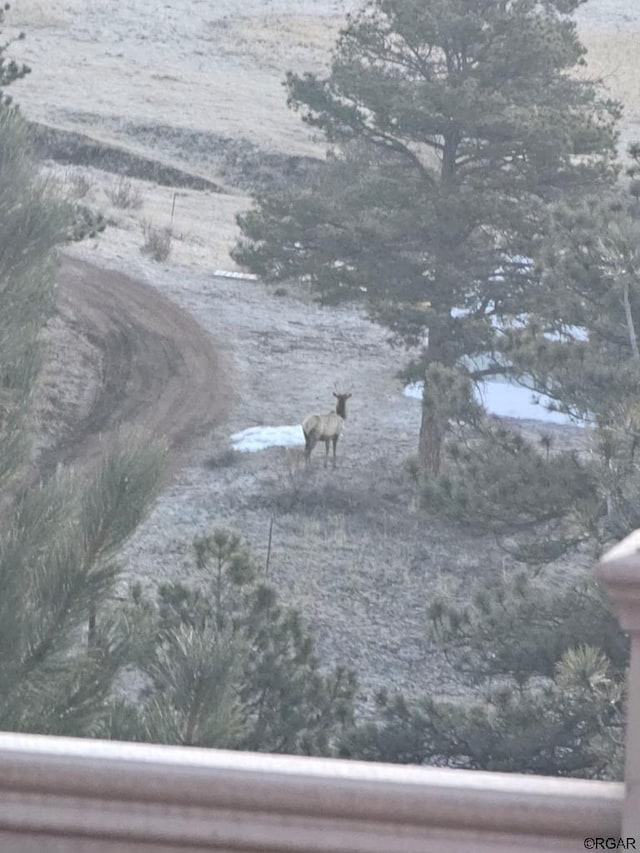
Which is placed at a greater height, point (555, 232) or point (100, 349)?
point (555, 232)

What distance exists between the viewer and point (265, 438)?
2072cm

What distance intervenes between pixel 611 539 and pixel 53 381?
606 inches

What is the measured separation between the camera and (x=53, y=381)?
2241 centimetres

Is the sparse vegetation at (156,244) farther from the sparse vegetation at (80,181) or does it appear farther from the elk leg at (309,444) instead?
the elk leg at (309,444)

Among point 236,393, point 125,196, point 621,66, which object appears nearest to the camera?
point 236,393

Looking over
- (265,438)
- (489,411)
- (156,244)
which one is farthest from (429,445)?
(156,244)

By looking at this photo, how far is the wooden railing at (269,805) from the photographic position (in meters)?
1.82

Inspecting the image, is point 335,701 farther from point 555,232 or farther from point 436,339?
point 436,339

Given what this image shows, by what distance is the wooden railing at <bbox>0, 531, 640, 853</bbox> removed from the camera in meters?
1.82

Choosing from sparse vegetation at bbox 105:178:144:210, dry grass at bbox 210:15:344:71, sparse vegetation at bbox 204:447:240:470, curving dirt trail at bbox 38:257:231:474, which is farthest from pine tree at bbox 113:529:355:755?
dry grass at bbox 210:15:344:71

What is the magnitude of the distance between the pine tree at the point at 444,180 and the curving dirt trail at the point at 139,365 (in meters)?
3.34

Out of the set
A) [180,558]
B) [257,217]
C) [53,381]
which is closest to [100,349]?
[53,381]

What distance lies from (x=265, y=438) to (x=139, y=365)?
3.28 meters

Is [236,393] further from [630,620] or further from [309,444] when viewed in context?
[630,620]
